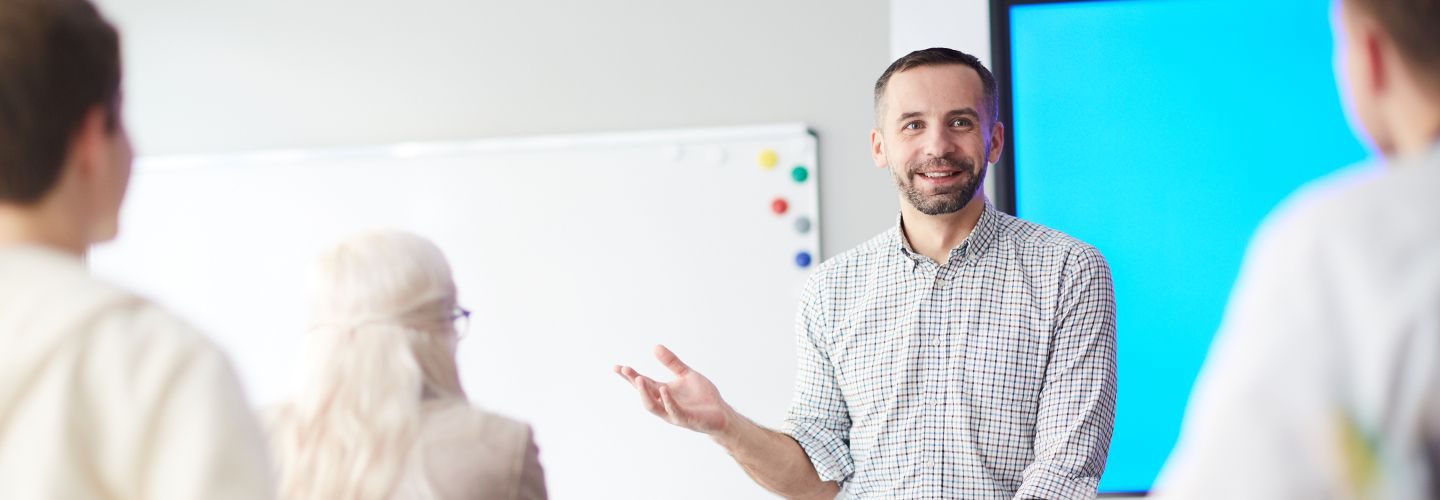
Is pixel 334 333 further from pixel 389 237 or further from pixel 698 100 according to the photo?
pixel 698 100

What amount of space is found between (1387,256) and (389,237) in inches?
46.9

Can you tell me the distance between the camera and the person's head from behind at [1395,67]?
733mm

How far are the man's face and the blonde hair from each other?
0.85 meters

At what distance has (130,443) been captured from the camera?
2.64ft

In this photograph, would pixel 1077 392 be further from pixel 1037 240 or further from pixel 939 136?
pixel 939 136

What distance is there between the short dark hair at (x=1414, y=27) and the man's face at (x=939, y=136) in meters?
1.26

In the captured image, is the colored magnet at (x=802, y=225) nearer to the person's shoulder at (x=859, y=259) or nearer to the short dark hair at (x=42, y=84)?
the person's shoulder at (x=859, y=259)

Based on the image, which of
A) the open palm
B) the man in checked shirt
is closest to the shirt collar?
the man in checked shirt

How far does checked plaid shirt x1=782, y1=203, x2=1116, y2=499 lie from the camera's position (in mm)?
1914

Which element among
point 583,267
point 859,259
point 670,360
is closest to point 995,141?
point 859,259

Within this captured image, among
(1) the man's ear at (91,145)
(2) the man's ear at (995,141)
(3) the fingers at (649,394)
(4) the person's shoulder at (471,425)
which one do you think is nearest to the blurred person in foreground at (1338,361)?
(1) the man's ear at (91,145)

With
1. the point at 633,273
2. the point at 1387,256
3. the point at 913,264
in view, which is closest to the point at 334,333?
the point at 913,264

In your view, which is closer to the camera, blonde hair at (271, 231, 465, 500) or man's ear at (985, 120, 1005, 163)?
blonde hair at (271, 231, 465, 500)

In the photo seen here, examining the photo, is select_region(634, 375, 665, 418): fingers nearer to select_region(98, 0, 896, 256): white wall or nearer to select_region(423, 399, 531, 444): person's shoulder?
select_region(423, 399, 531, 444): person's shoulder
